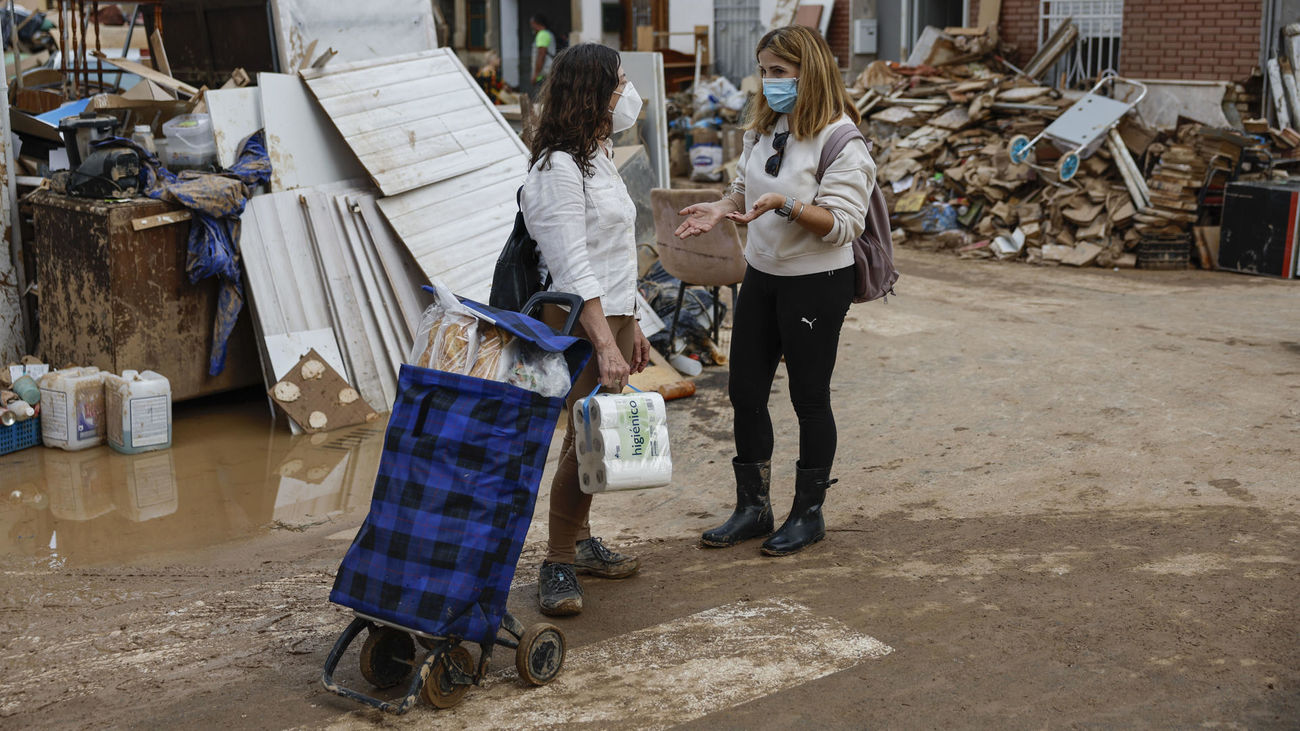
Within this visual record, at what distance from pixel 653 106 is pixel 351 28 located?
96.5 inches

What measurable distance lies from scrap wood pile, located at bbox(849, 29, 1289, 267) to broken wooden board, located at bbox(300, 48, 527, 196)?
234 inches

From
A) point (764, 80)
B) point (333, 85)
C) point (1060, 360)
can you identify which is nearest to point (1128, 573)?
point (764, 80)

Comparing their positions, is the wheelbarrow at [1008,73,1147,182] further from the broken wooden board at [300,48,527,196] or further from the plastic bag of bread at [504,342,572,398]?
the plastic bag of bread at [504,342,572,398]

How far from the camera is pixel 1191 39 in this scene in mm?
12484

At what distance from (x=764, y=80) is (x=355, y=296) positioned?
11.5 ft

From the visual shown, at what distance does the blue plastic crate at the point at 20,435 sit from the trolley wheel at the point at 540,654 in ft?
12.7

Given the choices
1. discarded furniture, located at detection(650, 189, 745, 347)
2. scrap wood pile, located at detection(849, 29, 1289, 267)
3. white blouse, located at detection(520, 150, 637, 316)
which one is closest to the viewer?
white blouse, located at detection(520, 150, 637, 316)

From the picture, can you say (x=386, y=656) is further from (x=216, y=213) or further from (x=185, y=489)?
(x=216, y=213)

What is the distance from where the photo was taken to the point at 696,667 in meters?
3.51

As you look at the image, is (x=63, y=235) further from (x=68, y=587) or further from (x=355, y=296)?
(x=68, y=587)

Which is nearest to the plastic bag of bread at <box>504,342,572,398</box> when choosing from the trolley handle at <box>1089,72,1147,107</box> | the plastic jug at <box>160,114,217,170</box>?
the plastic jug at <box>160,114,217,170</box>

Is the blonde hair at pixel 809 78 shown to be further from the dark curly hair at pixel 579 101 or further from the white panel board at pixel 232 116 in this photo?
the white panel board at pixel 232 116

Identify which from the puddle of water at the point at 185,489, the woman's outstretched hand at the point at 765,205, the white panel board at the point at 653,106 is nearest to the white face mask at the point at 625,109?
the woman's outstretched hand at the point at 765,205

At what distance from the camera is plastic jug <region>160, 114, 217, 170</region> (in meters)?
6.75
